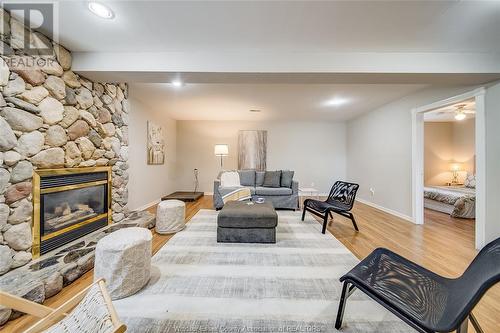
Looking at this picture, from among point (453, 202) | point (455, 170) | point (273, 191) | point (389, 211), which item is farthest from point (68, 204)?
point (455, 170)

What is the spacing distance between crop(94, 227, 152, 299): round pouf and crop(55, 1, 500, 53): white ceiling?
1.93 m

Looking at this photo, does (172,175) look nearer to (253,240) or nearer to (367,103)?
(253,240)

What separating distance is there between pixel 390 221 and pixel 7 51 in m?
5.52

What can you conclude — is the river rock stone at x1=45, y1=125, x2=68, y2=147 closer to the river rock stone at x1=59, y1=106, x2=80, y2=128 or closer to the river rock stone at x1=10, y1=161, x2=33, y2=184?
the river rock stone at x1=59, y1=106, x2=80, y2=128

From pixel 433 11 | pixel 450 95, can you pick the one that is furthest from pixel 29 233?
pixel 450 95

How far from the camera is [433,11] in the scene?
171 cm

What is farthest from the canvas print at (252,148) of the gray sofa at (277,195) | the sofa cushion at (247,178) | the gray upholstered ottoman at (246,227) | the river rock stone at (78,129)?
the river rock stone at (78,129)

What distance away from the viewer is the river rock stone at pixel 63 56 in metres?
2.22

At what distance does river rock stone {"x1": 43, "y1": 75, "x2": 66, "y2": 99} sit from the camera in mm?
2123

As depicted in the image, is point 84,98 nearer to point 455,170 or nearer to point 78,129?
point 78,129

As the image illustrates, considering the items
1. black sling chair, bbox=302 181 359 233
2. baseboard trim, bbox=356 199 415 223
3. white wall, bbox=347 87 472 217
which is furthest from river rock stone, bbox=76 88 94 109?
baseboard trim, bbox=356 199 415 223

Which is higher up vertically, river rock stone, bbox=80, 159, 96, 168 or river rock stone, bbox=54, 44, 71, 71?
river rock stone, bbox=54, 44, 71, 71

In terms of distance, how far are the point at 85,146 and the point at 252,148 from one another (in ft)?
15.0

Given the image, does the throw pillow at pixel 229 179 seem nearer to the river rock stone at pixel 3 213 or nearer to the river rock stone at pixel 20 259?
the river rock stone at pixel 20 259
